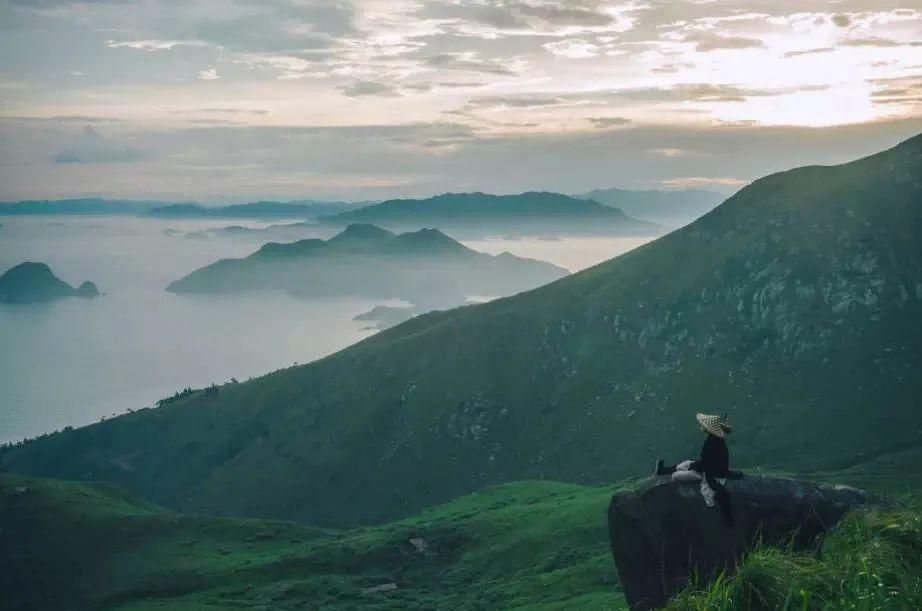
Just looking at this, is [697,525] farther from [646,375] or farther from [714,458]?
[646,375]

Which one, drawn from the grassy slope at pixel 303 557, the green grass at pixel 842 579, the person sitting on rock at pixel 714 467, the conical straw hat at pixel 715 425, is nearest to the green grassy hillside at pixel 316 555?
the grassy slope at pixel 303 557

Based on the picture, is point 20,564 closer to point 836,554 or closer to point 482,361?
point 482,361

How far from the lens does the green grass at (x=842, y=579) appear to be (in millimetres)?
12156

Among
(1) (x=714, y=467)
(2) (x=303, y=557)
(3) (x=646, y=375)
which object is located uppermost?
(1) (x=714, y=467)

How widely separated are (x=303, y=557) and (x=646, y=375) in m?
82.5

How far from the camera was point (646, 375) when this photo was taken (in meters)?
148

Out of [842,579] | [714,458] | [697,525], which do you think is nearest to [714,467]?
[714,458]

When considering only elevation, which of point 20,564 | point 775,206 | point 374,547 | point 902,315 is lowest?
point 20,564

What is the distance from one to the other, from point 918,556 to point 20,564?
11329cm

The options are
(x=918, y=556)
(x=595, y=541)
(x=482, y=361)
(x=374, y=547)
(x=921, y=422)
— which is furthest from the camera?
(x=482, y=361)

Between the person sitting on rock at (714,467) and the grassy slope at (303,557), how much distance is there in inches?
823

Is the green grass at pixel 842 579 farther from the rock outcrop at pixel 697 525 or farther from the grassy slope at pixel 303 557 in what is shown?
the grassy slope at pixel 303 557

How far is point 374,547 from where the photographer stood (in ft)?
274

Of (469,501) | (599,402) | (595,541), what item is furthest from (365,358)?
(595,541)
